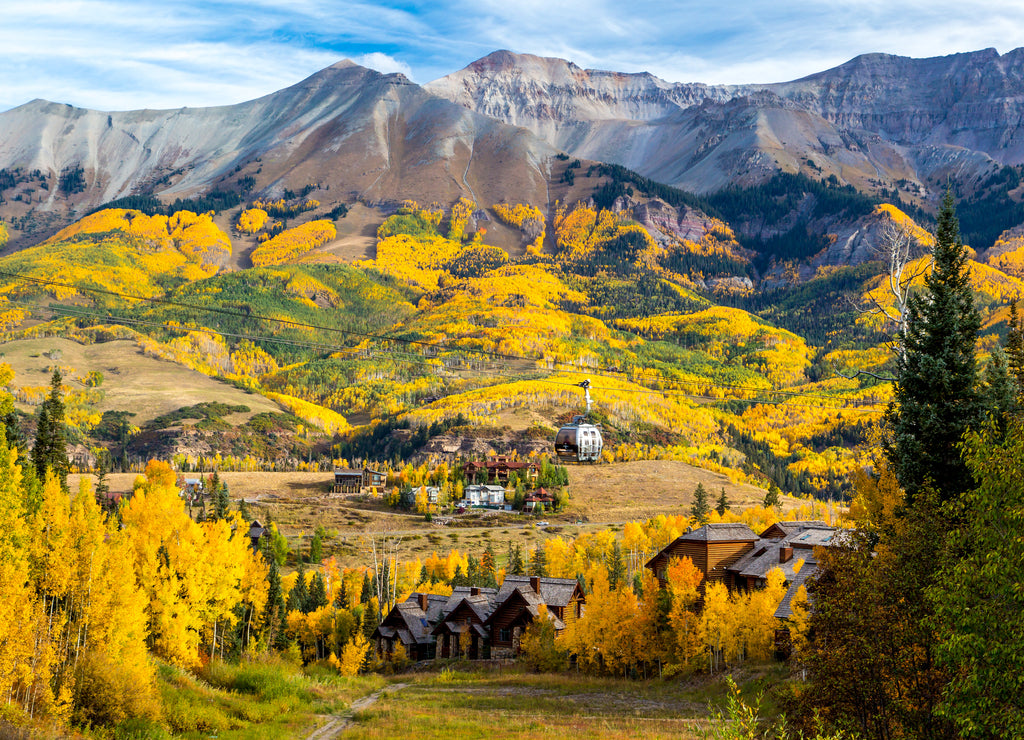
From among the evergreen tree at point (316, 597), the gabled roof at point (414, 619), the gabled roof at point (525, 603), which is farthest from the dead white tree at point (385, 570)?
the gabled roof at point (525, 603)

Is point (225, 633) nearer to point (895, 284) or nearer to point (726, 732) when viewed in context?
point (895, 284)

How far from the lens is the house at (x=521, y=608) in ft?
310

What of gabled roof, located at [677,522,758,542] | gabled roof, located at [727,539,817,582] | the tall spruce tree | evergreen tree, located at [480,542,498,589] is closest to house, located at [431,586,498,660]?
evergreen tree, located at [480,542,498,589]

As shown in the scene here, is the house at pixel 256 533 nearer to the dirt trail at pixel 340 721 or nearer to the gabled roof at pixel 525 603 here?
the gabled roof at pixel 525 603

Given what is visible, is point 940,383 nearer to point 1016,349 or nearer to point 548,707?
point 1016,349

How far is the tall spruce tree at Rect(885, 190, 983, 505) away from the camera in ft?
120

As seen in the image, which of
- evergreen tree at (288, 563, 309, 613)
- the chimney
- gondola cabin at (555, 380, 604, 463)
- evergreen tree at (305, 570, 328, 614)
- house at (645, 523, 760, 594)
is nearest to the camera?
gondola cabin at (555, 380, 604, 463)

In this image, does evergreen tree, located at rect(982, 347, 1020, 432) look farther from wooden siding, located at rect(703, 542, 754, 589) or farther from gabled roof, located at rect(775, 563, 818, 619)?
wooden siding, located at rect(703, 542, 754, 589)

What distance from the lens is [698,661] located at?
234 feet

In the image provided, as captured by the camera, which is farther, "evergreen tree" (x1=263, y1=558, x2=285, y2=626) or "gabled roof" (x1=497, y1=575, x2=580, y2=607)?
"gabled roof" (x1=497, y1=575, x2=580, y2=607)

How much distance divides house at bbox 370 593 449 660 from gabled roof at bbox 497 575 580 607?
8485 mm

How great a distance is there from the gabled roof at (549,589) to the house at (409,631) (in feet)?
27.8

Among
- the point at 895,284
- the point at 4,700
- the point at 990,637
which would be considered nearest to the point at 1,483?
the point at 4,700

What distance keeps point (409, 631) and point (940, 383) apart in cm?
7651
